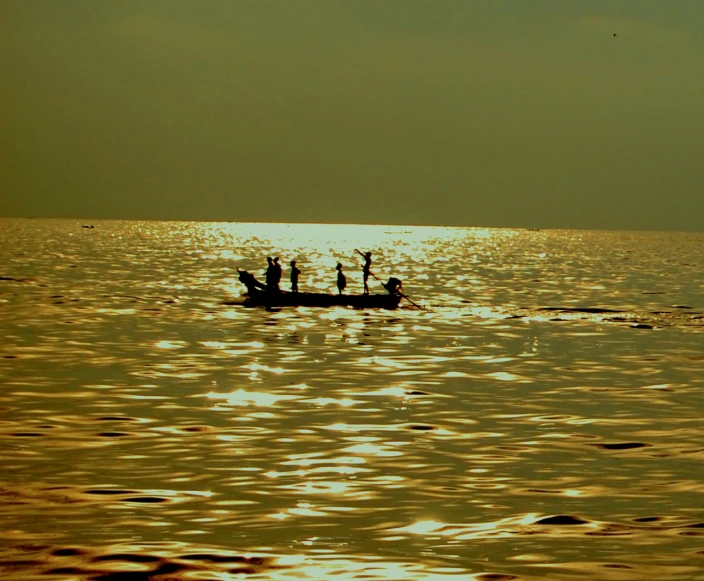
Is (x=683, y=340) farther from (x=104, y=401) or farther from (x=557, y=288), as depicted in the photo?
(x=557, y=288)

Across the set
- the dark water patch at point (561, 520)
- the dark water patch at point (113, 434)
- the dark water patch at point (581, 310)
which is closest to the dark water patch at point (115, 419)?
the dark water patch at point (113, 434)

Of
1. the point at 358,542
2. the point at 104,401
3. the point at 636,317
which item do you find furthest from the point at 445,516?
the point at 636,317

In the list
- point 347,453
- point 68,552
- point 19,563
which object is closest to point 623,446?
point 347,453

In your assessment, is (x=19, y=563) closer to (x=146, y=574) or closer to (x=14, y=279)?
(x=146, y=574)

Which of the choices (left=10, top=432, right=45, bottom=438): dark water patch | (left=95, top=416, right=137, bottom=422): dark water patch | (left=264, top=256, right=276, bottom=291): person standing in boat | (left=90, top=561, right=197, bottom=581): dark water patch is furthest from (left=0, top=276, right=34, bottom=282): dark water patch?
(left=90, top=561, right=197, bottom=581): dark water patch

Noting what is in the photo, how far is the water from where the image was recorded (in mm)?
12750

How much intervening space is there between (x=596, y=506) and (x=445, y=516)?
215 cm

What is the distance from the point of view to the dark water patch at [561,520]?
1420 centimetres

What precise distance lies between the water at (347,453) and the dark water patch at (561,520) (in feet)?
0.17

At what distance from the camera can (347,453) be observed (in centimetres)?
1816

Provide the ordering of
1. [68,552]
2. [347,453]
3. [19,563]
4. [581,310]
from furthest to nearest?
[581,310]
[347,453]
[68,552]
[19,563]

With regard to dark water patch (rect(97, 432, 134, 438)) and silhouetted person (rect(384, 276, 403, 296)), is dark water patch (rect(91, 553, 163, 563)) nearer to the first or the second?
dark water patch (rect(97, 432, 134, 438))

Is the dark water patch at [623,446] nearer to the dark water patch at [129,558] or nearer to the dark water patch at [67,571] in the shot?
the dark water patch at [129,558]

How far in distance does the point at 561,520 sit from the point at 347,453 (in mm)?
4633
